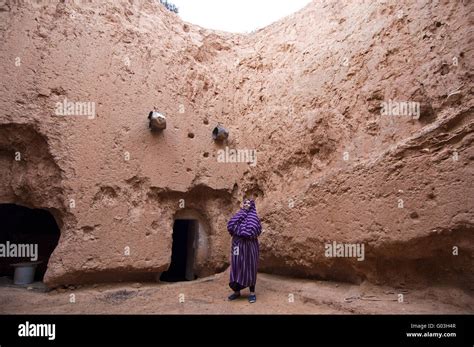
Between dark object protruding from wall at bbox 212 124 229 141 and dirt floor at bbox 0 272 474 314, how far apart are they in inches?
112

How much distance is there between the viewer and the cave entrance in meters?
6.87

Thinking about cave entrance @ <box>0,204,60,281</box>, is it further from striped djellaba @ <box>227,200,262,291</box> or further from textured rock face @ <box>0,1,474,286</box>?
striped djellaba @ <box>227,200,262,291</box>

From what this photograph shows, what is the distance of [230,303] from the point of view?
438 cm

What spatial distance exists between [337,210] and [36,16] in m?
5.61

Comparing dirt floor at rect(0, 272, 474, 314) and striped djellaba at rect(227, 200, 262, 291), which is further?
striped djellaba at rect(227, 200, 262, 291)

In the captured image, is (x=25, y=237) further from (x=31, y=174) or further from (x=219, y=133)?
(x=219, y=133)

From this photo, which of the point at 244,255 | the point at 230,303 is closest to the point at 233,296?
the point at 230,303

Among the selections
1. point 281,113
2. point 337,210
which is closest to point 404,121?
point 337,210

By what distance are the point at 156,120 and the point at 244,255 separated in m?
2.71

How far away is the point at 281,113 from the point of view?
20.6 ft

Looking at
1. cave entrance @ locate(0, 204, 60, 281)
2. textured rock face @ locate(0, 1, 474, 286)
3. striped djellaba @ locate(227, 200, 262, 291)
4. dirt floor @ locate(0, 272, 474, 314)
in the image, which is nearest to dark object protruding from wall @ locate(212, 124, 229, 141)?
textured rock face @ locate(0, 1, 474, 286)

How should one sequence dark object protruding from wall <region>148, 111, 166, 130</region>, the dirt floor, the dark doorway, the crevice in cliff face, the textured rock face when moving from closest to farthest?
the dirt floor < the textured rock face < the crevice in cliff face < dark object protruding from wall <region>148, 111, 166, 130</region> < the dark doorway

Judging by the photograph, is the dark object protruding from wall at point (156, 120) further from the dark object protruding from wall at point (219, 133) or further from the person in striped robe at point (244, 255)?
the person in striped robe at point (244, 255)
